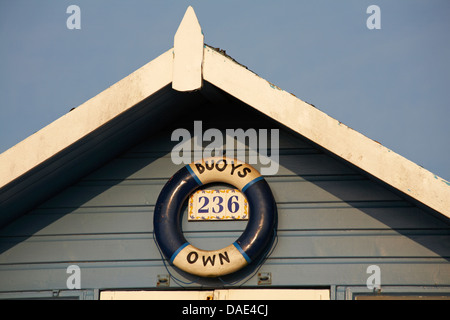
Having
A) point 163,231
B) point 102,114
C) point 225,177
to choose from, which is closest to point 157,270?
point 163,231

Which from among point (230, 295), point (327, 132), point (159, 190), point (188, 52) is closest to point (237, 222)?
point (230, 295)

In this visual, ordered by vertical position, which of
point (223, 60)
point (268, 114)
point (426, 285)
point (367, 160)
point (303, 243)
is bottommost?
point (426, 285)

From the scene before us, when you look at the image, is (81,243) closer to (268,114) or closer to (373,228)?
(268,114)

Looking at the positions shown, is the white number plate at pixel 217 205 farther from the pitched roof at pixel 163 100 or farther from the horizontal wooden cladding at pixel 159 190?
the pitched roof at pixel 163 100

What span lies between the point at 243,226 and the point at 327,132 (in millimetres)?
1077

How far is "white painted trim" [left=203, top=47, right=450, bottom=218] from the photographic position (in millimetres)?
5340

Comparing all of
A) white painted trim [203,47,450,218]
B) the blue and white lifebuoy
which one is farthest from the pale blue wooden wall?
white painted trim [203,47,450,218]

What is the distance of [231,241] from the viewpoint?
6051 millimetres

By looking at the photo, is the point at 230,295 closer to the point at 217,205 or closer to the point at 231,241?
the point at 231,241

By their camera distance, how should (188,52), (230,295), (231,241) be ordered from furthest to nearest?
(231,241), (230,295), (188,52)

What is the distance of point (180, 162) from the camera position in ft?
21.0

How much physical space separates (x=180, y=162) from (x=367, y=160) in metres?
1.66

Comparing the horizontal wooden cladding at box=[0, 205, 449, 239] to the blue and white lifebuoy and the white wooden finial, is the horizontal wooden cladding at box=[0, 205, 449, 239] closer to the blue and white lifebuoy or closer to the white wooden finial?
the blue and white lifebuoy

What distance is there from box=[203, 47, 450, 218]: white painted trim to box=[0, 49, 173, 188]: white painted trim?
385 mm
